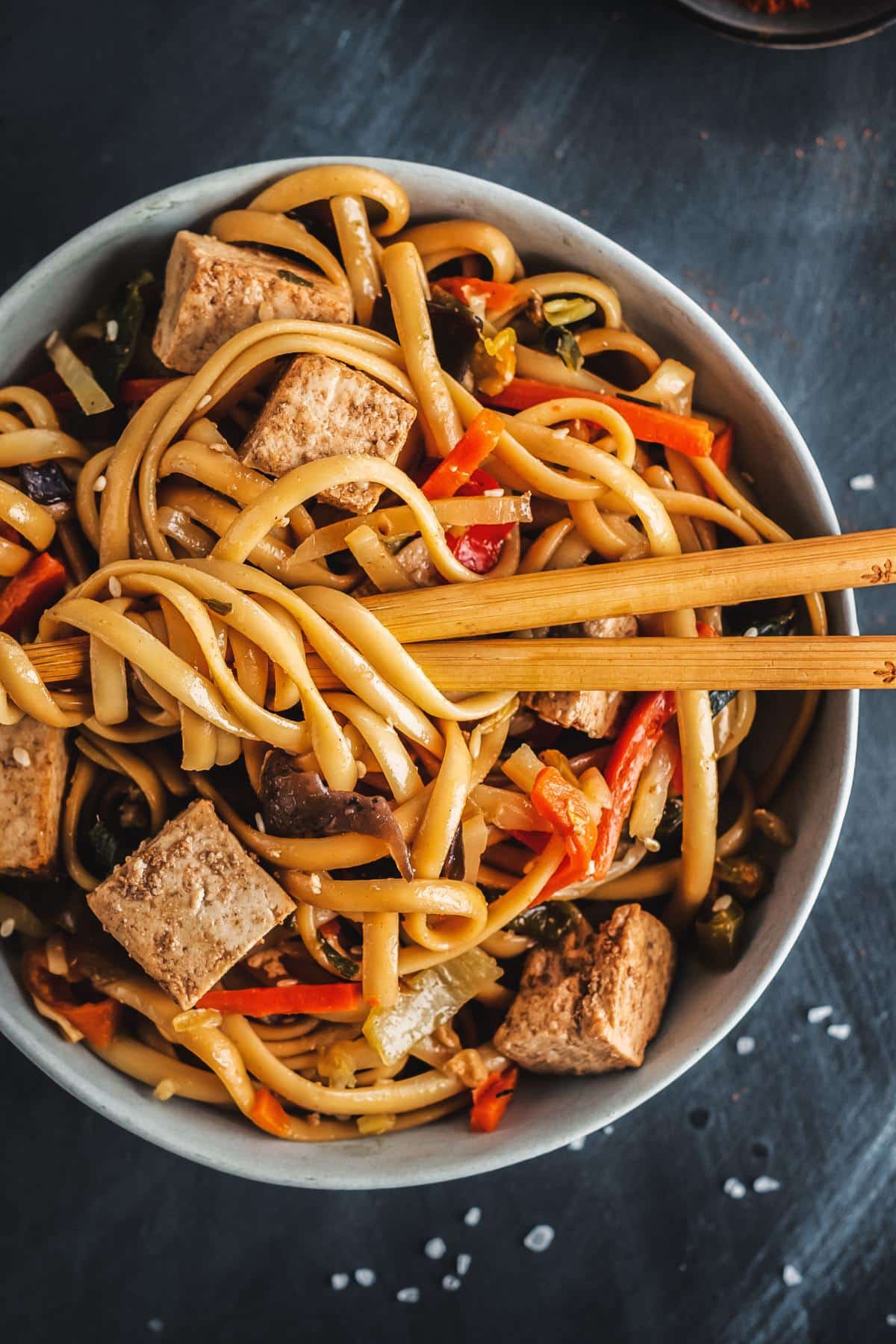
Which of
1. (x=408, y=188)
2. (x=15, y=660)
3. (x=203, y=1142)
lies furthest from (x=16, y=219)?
(x=203, y=1142)

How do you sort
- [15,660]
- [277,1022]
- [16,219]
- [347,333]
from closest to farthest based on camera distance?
[15,660] < [347,333] < [277,1022] < [16,219]

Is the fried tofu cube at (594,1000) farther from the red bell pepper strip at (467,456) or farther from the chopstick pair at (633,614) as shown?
the red bell pepper strip at (467,456)

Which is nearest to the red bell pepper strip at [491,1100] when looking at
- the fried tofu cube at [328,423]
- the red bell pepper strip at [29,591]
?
the fried tofu cube at [328,423]

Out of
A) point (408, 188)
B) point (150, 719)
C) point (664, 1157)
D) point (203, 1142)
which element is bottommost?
point (664, 1157)

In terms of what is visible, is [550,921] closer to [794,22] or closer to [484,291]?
[484,291]

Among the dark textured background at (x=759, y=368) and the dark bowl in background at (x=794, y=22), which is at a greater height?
the dark bowl in background at (x=794, y=22)

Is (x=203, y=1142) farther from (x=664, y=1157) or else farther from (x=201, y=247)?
(x=201, y=247)

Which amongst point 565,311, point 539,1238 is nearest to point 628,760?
point 565,311
